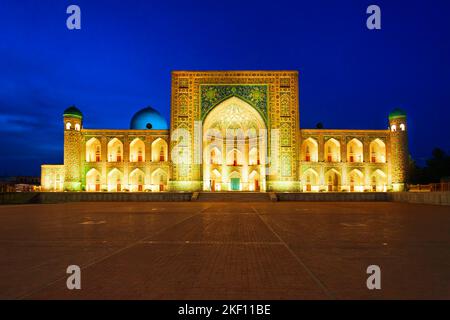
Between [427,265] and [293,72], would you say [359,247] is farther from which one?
[293,72]

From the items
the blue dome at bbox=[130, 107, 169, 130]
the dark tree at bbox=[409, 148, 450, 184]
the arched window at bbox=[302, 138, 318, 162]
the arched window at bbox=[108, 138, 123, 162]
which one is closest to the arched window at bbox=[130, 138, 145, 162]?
the arched window at bbox=[108, 138, 123, 162]

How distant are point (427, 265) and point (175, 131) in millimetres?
25989

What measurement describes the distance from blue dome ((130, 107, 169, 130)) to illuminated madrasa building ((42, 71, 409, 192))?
1.01 m

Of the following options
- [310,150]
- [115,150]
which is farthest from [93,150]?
[310,150]

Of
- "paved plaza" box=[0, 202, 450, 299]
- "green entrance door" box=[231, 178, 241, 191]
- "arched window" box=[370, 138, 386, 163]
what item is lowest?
"paved plaza" box=[0, 202, 450, 299]

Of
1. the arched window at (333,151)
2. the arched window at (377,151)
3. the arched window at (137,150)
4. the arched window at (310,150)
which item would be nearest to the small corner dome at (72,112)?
the arched window at (137,150)

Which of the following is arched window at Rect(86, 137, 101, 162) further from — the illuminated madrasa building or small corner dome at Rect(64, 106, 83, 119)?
small corner dome at Rect(64, 106, 83, 119)

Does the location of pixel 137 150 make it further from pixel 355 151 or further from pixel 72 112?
pixel 355 151

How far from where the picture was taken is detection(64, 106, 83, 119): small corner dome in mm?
30856

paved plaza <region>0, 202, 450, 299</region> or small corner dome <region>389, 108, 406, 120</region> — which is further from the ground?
small corner dome <region>389, 108, 406, 120</region>

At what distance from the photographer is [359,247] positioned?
230 inches

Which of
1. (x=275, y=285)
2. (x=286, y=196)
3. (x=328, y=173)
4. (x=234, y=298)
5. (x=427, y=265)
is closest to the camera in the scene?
(x=234, y=298)

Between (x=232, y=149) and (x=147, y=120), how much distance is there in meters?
8.55
